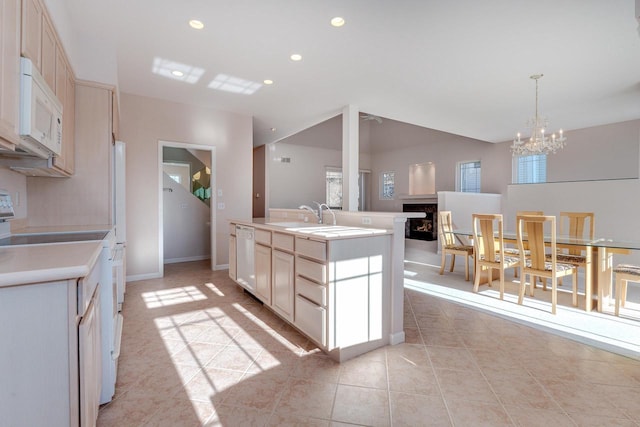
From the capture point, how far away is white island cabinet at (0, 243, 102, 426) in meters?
0.88

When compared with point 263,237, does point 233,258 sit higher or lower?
lower

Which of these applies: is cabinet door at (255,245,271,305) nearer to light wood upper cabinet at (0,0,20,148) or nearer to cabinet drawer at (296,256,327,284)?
cabinet drawer at (296,256,327,284)

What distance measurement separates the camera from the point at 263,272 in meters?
2.89

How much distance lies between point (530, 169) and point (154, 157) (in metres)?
7.38

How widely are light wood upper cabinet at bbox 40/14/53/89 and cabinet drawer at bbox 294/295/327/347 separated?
2125 millimetres

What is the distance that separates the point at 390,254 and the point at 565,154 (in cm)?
581

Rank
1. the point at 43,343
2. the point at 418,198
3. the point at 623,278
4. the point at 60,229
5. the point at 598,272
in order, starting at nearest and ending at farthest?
the point at 43,343 < the point at 60,229 < the point at 623,278 < the point at 598,272 < the point at 418,198

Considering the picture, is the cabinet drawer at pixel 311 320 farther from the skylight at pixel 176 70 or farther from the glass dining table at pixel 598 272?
the skylight at pixel 176 70

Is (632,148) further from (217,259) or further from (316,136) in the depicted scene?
(217,259)

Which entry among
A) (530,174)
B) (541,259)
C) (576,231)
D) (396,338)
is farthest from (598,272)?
(530,174)

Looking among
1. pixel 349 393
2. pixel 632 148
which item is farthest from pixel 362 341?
pixel 632 148

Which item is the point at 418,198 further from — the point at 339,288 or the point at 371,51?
the point at 339,288

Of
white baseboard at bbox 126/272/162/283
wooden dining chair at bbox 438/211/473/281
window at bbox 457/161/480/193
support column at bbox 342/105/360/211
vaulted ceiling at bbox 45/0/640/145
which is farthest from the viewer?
window at bbox 457/161/480/193

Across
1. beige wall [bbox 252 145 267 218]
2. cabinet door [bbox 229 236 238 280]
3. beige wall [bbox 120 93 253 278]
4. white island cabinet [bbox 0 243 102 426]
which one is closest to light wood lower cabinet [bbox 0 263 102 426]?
white island cabinet [bbox 0 243 102 426]
